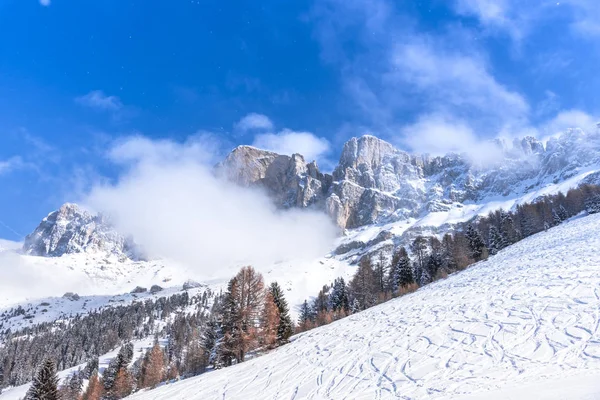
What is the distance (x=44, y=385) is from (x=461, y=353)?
123ft

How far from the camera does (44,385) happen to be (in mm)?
30188

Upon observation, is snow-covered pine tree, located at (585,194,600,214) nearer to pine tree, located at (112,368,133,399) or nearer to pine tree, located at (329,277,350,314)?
pine tree, located at (329,277,350,314)

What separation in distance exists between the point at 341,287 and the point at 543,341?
63893 mm

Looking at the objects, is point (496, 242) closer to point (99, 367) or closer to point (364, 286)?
point (364, 286)

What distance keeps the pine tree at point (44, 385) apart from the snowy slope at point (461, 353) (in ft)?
66.4

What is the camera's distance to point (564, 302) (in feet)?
50.1

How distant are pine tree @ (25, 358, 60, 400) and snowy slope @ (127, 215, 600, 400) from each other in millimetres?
20253

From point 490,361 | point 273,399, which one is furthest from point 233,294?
point 490,361

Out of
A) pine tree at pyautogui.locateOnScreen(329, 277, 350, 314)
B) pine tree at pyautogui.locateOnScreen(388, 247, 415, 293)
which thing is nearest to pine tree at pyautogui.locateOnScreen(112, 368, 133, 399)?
pine tree at pyautogui.locateOnScreen(329, 277, 350, 314)

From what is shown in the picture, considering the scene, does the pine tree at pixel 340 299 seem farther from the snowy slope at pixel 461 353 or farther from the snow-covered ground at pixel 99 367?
the snow-covered ground at pixel 99 367

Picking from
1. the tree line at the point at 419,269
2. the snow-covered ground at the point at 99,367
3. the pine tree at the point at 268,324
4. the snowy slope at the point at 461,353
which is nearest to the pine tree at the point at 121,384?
the tree line at the point at 419,269

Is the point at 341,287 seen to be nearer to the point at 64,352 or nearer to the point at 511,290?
the point at 511,290

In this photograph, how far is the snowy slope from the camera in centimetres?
967

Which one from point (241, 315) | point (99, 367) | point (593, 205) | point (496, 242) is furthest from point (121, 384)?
point (593, 205)
